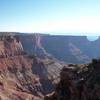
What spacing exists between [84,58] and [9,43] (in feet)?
211

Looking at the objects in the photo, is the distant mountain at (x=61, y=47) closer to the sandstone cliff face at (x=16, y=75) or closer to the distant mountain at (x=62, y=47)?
the distant mountain at (x=62, y=47)

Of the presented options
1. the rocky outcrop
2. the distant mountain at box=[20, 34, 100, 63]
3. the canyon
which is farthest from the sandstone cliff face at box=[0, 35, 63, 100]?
the rocky outcrop

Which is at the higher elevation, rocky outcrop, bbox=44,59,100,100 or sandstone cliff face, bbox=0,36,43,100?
rocky outcrop, bbox=44,59,100,100

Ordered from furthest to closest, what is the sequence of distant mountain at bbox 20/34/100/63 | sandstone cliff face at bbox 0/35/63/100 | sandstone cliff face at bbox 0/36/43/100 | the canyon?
1. distant mountain at bbox 20/34/100/63
2. sandstone cliff face at bbox 0/35/63/100
3. sandstone cliff face at bbox 0/36/43/100
4. the canyon

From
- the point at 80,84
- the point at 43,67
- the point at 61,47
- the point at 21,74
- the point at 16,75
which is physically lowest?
the point at 21,74

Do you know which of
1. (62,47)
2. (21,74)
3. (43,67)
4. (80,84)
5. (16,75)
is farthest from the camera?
(62,47)

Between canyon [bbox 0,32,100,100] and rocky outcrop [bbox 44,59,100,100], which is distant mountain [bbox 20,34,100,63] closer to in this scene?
canyon [bbox 0,32,100,100]

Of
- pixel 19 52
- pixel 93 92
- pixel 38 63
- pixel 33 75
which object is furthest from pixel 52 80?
pixel 93 92

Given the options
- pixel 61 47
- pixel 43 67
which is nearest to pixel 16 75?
pixel 43 67

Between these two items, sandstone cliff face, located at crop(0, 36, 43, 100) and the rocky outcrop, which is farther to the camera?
sandstone cliff face, located at crop(0, 36, 43, 100)

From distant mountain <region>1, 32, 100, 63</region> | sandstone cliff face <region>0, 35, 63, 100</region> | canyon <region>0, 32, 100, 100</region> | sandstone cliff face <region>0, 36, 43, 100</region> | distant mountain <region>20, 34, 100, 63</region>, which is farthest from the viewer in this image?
distant mountain <region>20, 34, 100, 63</region>

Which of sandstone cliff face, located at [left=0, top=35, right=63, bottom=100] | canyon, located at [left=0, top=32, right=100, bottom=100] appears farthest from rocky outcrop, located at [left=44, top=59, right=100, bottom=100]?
sandstone cliff face, located at [left=0, top=35, right=63, bottom=100]

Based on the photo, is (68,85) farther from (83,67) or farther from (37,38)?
(37,38)

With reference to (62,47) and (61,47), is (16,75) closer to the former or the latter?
(61,47)
